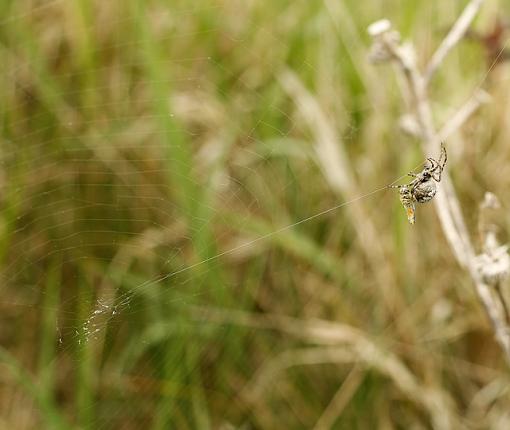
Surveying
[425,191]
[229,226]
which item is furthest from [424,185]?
[229,226]

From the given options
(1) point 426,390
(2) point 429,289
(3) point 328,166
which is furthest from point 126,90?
(1) point 426,390

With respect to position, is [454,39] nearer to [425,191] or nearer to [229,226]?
[425,191]

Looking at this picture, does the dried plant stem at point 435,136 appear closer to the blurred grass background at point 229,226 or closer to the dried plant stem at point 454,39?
the dried plant stem at point 454,39

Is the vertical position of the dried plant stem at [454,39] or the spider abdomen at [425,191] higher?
the dried plant stem at [454,39]

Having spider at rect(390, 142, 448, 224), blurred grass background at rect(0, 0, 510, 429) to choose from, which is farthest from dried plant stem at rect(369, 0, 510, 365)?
blurred grass background at rect(0, 0, 510, 429)

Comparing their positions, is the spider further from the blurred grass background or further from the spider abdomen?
the blurred grass background

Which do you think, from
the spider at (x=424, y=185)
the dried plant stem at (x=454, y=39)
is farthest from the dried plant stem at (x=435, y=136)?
the spider at (x=424, y=185)
